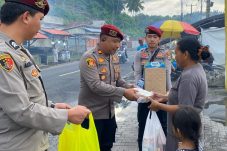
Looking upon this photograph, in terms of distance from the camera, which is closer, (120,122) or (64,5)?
(120,122)

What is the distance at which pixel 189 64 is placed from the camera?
3008mm

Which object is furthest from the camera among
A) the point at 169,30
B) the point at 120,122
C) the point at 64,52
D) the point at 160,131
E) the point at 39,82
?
the point at 64,52

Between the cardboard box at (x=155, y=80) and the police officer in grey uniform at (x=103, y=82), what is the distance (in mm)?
579

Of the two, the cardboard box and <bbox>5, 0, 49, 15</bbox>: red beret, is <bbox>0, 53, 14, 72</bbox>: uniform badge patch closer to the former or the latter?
<bbox>5, 0, 49, 15</bbox>: red beret

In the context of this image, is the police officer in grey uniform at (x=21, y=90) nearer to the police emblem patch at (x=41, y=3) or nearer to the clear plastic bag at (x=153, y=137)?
the police emblem patch at (x=41, y=3)

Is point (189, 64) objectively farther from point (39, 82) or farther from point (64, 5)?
point (64, 5)

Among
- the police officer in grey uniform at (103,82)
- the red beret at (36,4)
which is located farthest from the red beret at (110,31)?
the red beret at (36,4)

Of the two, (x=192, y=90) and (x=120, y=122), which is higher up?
(x=192, y=90)

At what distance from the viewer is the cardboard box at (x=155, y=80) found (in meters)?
4.29

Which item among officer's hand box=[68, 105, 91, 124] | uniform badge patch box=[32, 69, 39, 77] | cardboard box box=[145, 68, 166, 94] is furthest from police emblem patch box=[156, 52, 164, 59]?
uniform badge patch box=[32, 69, 39, 77]

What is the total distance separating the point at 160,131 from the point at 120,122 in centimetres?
338

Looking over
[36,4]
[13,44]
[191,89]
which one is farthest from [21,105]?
[191,89]

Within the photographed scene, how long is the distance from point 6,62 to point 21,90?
0.18 m

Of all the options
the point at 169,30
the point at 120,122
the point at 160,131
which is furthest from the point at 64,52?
the point at 160,131
